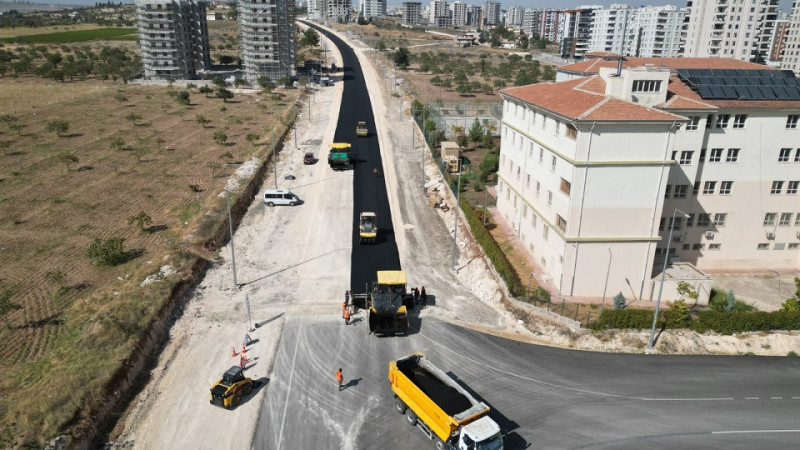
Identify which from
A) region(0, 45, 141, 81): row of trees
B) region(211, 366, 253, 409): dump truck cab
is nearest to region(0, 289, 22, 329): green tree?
region(211, 366, 253, 409): dump truck cab

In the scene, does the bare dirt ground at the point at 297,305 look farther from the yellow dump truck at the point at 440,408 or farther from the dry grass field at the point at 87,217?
the yellow dump truck at the point at 440,408

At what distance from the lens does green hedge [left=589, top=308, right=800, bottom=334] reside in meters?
33.2

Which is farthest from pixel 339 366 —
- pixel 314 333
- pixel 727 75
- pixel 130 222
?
pixel 727 75

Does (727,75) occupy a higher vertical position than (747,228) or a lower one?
higher

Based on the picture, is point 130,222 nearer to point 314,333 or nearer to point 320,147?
point 314,333

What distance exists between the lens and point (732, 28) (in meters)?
135

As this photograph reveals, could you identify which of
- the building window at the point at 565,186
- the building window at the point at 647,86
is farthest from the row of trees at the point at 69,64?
the building window at the point at 647,86

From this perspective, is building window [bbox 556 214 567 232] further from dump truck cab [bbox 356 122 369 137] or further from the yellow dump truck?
dump truck cab [bbox 356 122 369 137]

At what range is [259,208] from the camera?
55.4m

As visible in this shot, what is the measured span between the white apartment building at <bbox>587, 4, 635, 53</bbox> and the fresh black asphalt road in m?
173

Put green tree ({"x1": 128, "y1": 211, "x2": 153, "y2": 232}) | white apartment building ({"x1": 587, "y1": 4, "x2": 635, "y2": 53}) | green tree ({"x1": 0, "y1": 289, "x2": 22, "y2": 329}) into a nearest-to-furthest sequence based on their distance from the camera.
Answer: green tree ({"x1": 0, "y1": 289, "x2": 22, "y2": 329})
green tree ({"x1": 128, "y1": 211, "x2": 153, "y2": 232})
white apartment building ({"x1": 587, "y1": 4, "x2": 635, "y2": 53})

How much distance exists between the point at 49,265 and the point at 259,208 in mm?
19986

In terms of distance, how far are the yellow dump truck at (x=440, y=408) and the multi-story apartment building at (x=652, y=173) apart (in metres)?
14.7

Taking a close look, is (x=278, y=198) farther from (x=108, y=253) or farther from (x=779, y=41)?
(x=779, y=41)
